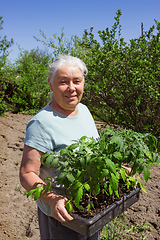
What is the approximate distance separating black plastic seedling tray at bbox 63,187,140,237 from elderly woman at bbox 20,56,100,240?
0.41 ft

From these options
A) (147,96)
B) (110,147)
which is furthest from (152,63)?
(110,147)

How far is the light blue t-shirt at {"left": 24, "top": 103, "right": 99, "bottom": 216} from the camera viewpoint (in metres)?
1.29

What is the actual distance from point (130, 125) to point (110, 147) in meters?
3.12

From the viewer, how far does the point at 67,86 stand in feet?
4.67

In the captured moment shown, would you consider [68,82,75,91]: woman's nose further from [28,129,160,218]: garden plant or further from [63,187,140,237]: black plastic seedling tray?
[63,187,140,237]: black plastic seedling tray

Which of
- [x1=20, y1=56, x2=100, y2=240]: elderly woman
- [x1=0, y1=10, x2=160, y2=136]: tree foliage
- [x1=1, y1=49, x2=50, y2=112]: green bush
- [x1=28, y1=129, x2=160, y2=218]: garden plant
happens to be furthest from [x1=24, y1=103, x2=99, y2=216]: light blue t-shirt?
[x1=1, y1=49, x2=50, y2=112]: green bush

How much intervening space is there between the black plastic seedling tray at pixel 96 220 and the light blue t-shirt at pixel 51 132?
9.8 inches

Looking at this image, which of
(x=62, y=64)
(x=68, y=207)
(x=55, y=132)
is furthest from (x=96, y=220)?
(x=62, y=64)

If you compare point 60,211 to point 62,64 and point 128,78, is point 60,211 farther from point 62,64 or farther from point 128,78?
point 128,78

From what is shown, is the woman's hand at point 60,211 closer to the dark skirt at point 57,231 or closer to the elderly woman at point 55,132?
the elderly woman at point 55,132

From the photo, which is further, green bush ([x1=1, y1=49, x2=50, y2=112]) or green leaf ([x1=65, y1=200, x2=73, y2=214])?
green bush ([x1=1, y1=49, x2=50, y2=112])

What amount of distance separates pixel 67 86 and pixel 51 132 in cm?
32

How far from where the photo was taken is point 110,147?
4.01 feet

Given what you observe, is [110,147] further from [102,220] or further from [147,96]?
[147,96]
